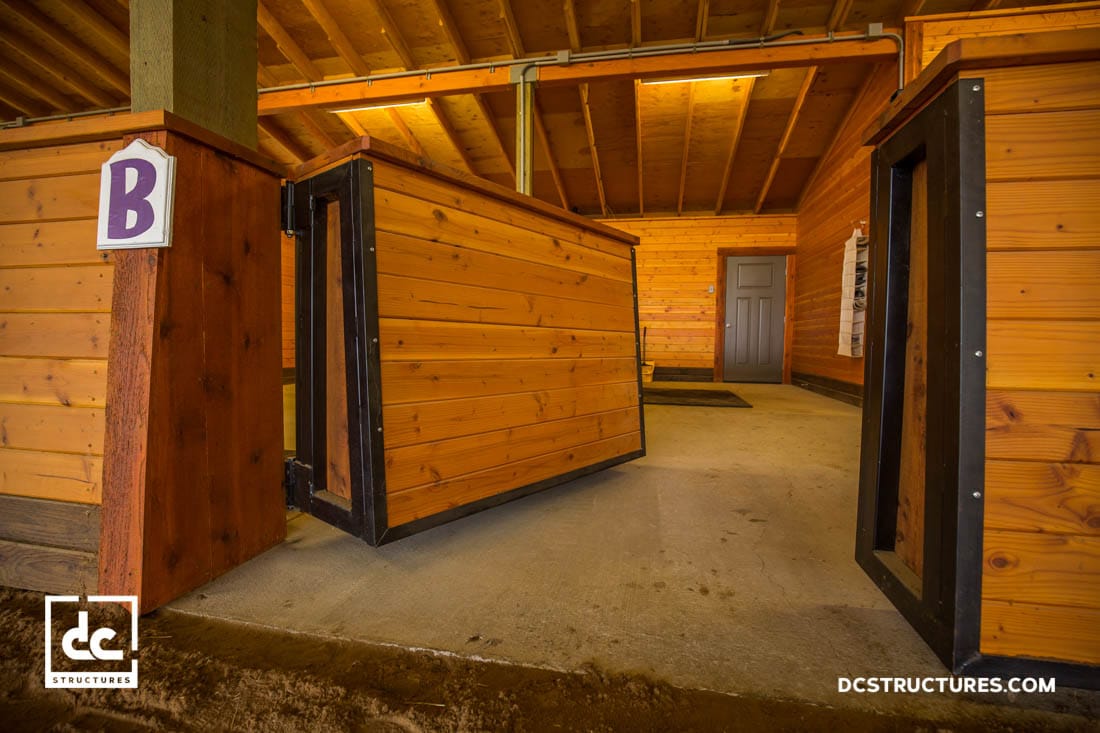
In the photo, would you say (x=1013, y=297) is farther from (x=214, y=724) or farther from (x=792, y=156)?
(x=792, y=156)

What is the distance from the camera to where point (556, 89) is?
5.93 m

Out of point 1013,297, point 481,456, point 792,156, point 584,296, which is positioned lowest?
point 481,456

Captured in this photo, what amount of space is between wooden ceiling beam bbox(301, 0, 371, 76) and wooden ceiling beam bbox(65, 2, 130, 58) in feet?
8.33

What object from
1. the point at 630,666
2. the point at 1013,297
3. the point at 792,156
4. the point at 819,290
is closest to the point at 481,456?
the point at 630,666

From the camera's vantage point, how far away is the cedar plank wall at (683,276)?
856 centimetres

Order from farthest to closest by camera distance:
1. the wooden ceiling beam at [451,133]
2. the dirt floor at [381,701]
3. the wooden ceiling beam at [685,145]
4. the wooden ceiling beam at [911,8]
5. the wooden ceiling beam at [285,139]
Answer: the wooden ceiling beam at [285,139]
the wooden ceiling beam at [451,133]
the wooden ceiling beam at [685,145]
the wooden ceiling beam at [911,8]
the dirt floor at [381,701]

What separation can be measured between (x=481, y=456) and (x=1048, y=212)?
173cm

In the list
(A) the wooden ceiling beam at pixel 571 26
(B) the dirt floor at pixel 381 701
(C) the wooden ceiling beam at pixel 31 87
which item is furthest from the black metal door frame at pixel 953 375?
(C) the wooden ceiling beam at pixel 31 87

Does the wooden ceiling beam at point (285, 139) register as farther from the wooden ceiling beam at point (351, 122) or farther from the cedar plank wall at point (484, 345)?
the cedar plank wall at point (484, 345)

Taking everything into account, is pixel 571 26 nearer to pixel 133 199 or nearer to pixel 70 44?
pixel 133 199

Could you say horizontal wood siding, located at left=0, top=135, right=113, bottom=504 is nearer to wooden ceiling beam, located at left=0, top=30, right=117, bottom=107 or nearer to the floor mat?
the floor mat

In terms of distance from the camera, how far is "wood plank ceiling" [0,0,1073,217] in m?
4.75

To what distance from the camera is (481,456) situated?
69.7 inches

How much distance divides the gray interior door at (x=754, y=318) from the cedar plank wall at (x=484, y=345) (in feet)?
22.2
